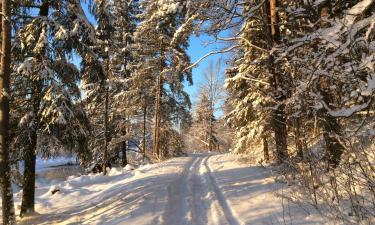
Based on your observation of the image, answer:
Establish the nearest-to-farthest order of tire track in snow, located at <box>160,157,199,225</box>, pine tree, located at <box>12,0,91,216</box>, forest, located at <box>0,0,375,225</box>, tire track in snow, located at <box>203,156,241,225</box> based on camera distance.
Result: forest, located at <box>0,0,375,225</box>, tire track in snow, located at <box>203,156,241,225</box>, tire track in snow, located at <box>160,157,199,225</box>, pine tree, located at <box>12,0,91,216</box>

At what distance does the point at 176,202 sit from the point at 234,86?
393 inches

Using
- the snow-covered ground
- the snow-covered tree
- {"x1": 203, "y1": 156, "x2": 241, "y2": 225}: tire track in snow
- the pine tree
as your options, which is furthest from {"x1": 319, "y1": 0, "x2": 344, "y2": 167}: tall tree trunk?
the snow-covered tree

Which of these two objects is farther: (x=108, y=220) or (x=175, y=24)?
(x=175, y=24)

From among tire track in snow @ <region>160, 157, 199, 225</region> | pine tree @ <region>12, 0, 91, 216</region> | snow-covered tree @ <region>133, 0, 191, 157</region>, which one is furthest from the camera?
snow-covered tree @ <region>133, 0, 191, 157</region>

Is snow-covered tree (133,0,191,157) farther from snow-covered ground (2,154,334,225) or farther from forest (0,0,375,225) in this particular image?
snow-covered ground (2,154,334,225)

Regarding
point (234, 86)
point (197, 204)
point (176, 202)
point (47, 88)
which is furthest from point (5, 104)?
point (234, 86)

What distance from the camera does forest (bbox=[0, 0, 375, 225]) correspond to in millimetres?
4750

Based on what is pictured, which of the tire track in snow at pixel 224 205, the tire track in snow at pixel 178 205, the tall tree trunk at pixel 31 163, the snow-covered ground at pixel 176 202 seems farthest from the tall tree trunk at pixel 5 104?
the tire track in snow at pixel 224 205

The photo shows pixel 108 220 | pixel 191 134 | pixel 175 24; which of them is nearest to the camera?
pixel 108 220

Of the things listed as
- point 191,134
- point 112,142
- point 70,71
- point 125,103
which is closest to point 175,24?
point 125,103

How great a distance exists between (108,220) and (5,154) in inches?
117

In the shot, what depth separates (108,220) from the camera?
314 inches

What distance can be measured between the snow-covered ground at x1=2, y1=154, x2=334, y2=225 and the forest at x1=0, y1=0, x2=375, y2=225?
171 millimetres

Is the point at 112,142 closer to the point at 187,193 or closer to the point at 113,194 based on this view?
the point at 113,194
